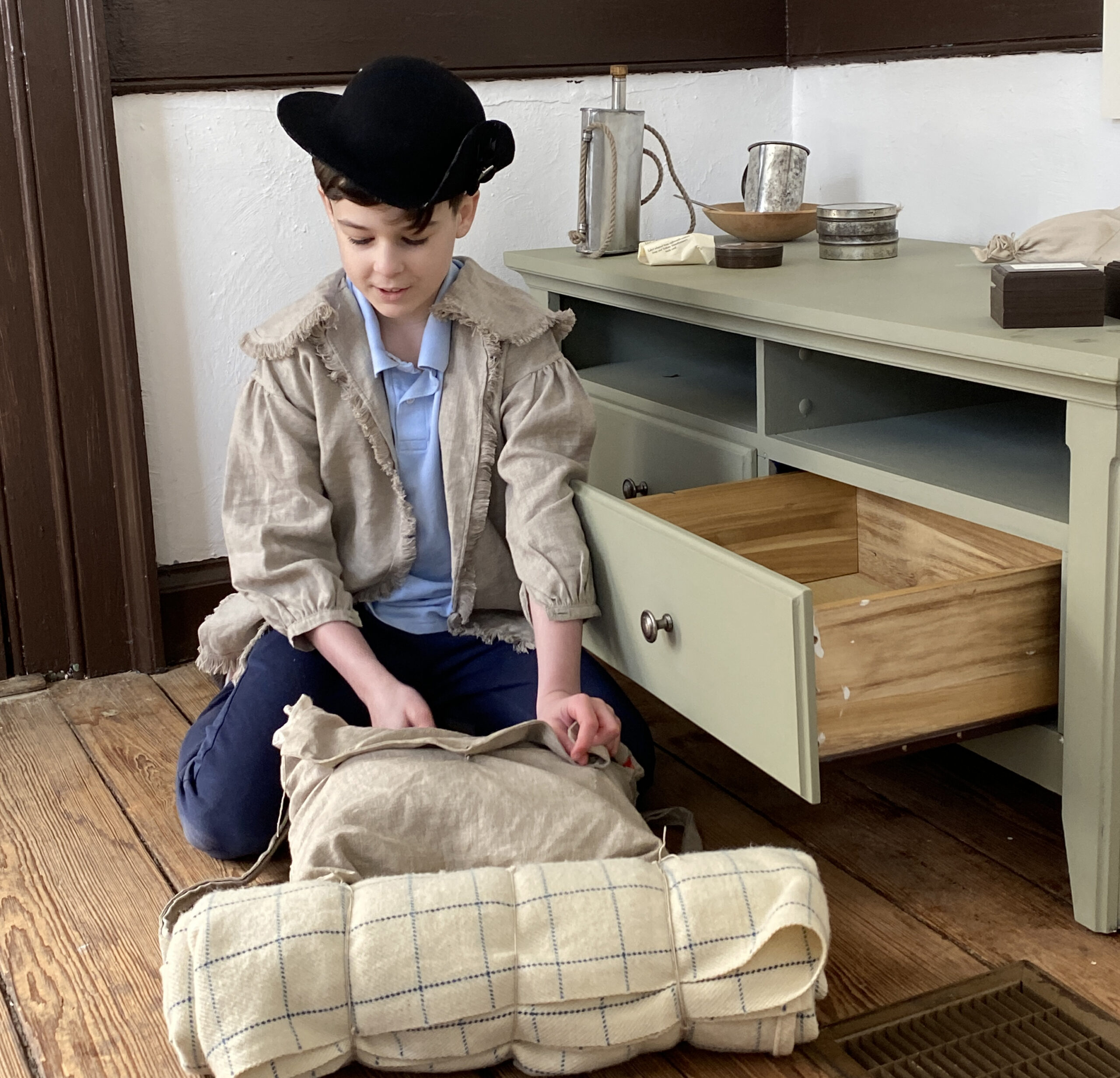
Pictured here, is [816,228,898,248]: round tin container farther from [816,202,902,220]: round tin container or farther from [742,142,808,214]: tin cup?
[742,142,808,214]: tin cup

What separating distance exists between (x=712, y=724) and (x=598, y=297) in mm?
825

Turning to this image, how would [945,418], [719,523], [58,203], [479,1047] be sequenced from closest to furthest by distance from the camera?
[479,1047] < [719,523] < [945,418] < [58,203]

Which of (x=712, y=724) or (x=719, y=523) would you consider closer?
(x=712, y=724)

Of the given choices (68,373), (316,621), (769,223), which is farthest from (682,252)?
(68,373)

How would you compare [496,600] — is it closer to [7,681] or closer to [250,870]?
[250,870]

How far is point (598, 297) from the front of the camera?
6.26 feet

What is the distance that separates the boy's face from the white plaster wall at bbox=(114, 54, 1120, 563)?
26.4 inches

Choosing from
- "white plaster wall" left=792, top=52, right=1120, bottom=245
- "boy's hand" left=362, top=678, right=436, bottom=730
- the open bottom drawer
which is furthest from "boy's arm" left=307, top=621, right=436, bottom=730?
"white plaster wall" left=792, top=52, right=1120, bottom=245

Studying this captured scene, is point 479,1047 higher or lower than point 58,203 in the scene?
lower

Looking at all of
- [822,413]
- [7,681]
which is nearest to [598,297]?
[822,413]

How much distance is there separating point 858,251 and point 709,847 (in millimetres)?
845

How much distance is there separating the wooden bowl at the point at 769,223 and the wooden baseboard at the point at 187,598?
3.10ft

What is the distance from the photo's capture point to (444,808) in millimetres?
1247

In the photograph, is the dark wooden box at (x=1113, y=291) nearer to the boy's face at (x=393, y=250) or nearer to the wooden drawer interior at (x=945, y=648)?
the wooden drawer interior at (x=945, y=648)
